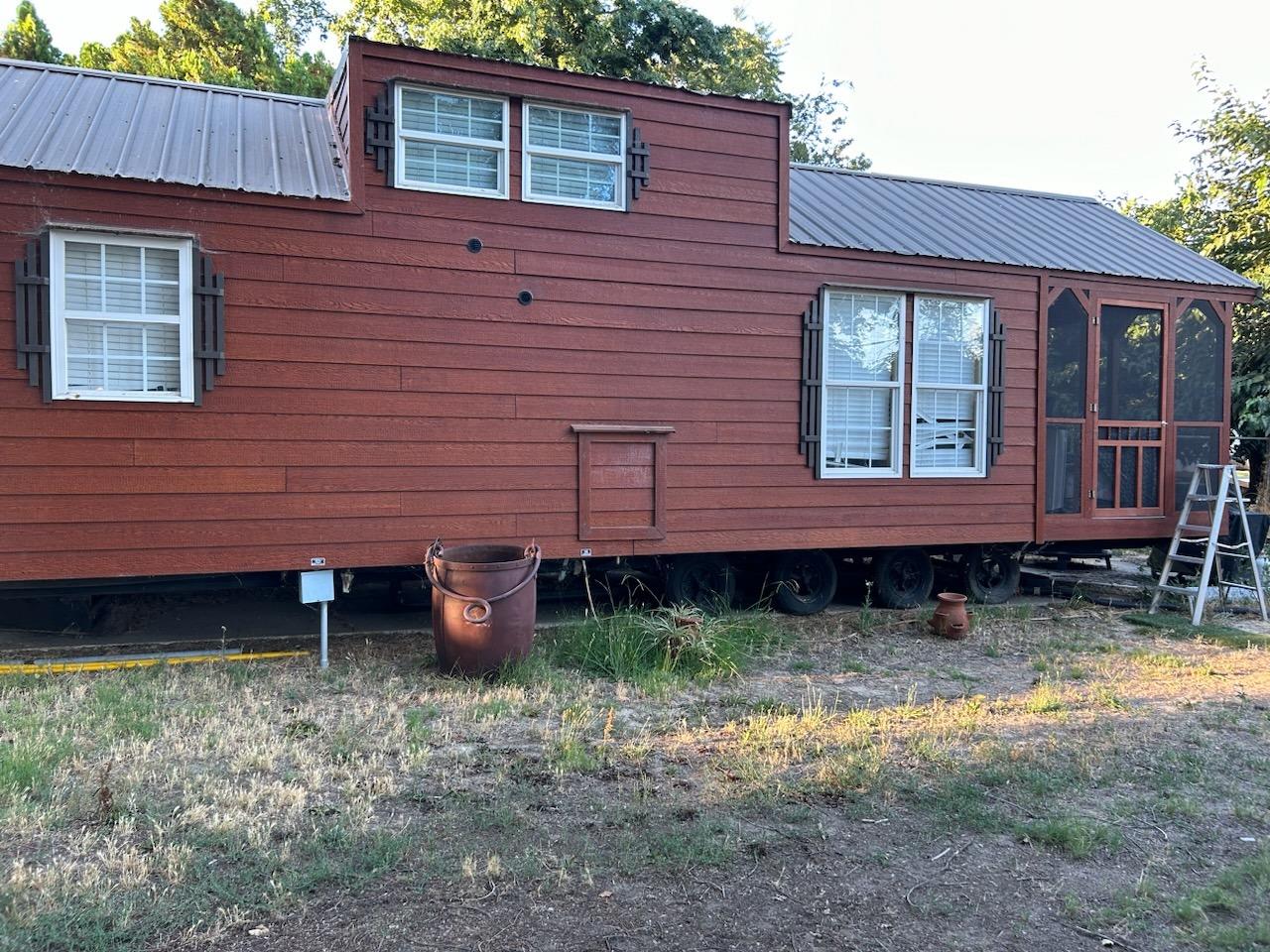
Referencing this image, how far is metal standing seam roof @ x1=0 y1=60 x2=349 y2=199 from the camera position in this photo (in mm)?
5762

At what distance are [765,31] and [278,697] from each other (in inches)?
1078

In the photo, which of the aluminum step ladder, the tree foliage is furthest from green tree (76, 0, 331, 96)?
the aluminum step ladder

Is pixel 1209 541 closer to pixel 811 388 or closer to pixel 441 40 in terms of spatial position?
pixel 811 388

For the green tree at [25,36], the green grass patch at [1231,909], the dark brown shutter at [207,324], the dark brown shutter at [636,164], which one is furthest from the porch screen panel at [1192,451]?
the green tree at [25,36]

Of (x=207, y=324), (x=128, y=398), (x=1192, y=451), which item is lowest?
(x=1192, y=451)

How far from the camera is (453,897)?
2895mm

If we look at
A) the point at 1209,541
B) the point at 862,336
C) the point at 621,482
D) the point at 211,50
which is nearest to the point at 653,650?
the point at 621,482

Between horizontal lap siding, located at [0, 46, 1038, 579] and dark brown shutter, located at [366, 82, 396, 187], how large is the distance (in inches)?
3.7

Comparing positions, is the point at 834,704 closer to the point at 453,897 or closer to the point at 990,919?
the point at 990,919

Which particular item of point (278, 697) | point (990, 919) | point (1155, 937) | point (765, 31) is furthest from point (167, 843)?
point (765, 31)

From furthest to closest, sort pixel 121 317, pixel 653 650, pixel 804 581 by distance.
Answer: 1. pixel 804 581
2. pixel 653 650
3. pixel 121 317

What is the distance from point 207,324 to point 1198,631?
8.01m

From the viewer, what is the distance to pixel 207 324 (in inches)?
227

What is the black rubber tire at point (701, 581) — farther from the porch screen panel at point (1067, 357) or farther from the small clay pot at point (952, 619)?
the porch screen panel at point (1067, 357)
